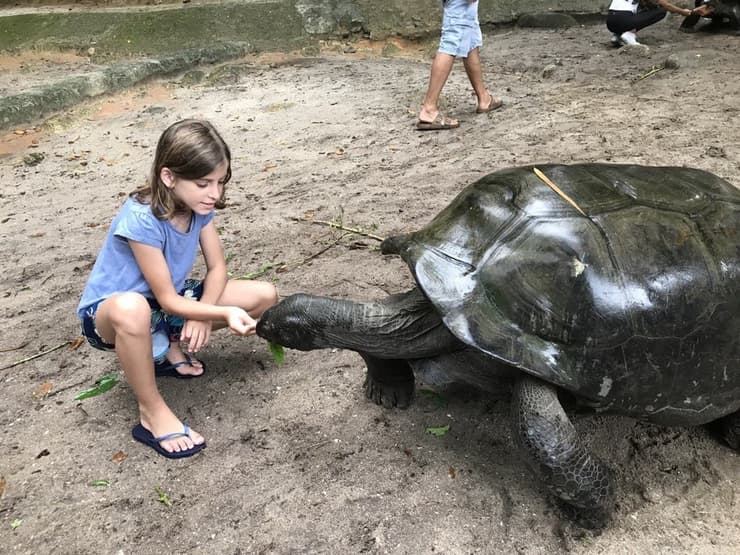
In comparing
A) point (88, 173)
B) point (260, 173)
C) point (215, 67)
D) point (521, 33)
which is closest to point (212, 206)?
point (260, 173)

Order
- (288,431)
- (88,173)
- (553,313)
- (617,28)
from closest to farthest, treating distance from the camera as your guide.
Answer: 1. (553,313)
2. (288,431)
3. (88,173)
4. (617,28)

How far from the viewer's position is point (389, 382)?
2.29 m

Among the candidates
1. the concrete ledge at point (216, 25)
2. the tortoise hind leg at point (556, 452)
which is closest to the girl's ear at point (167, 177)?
the tortoise hind leg at point (556, 452)

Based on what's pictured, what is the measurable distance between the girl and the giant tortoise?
59 cm

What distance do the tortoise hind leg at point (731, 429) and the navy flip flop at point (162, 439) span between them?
1825 mm

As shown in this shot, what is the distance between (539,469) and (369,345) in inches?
25.9

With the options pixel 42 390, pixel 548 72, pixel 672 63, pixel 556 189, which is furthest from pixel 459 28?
pixel 42 390

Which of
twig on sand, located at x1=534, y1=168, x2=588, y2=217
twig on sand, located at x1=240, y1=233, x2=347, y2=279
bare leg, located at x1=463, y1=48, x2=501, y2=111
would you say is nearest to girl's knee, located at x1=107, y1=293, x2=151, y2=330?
twig on sand, located at x1=240, y1=233, x2=347, y2=279

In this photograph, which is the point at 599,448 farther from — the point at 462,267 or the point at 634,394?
the point at 462,267

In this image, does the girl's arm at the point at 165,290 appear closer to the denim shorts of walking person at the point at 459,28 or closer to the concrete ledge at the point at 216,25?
the denim shorts of walking person at the point at 459,28

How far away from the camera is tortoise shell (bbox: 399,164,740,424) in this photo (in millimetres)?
1724

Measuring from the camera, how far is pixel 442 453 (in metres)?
2.13

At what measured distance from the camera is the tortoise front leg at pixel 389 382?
2248 mm

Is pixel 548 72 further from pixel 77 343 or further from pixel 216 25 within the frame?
pixel 77 343
